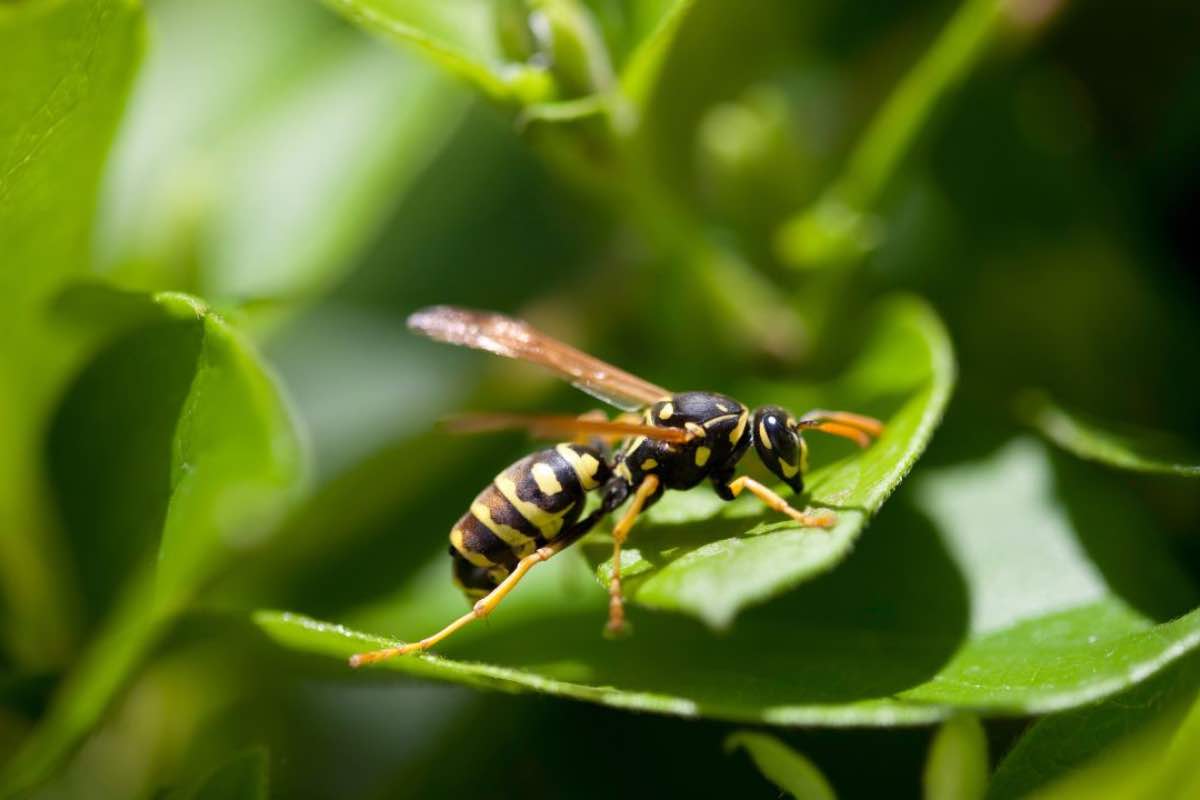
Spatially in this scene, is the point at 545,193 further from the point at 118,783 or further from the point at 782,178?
the point at 118,783

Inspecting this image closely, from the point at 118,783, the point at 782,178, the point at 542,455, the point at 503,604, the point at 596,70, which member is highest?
the point at 596,70

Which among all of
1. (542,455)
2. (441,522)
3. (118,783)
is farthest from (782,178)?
(118,783)

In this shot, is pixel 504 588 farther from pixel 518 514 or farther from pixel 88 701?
pixel 88 701

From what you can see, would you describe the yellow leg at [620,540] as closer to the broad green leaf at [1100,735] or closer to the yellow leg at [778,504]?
the yellow leg at [778,504]

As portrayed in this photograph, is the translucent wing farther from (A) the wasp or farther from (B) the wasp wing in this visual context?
(B) the wasp wing

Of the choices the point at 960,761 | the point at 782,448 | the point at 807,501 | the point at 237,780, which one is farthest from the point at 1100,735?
the point at 237,780

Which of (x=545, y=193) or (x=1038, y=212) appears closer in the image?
(x=1038, y=212)
